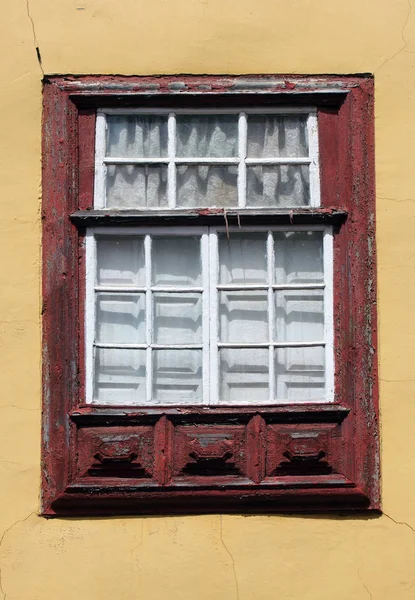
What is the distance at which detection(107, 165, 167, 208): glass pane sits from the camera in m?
4.04

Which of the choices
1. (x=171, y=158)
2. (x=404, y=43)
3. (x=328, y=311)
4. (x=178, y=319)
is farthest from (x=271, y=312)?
(x=404, y=43)

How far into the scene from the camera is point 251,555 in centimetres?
385

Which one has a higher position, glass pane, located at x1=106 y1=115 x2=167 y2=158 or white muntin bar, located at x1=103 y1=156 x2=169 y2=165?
glass pane, located at x1=106 y1=115 x2=167 y2=158

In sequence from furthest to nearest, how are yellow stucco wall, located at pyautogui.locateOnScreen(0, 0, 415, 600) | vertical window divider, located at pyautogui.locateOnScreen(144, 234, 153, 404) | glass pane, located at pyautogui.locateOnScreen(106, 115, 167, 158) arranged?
glass pane, located at pyautogui.locateOnScreen(106, 115, 167, 158) < vertical window divider, located at pyautogui.locateOnScreen(144, 234, 153, 404) < yellow stucco wall, located at pyautogui.locateOnScreen(0, 0, 415, 600)

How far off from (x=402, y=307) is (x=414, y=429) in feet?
1.91

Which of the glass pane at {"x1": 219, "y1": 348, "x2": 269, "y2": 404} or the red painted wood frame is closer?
the red painted wood frame

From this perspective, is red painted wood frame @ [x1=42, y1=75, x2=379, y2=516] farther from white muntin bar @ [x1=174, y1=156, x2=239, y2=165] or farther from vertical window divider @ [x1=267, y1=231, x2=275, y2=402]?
white muntin bar @ [x1=174, y1=156, x2=239, y2=165]

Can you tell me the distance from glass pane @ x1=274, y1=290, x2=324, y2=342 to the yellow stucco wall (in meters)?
0.31

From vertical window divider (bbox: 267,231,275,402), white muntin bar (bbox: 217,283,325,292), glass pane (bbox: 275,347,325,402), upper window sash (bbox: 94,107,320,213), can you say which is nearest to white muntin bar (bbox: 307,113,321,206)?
upper window sash (bbox: 94,107,320,213)

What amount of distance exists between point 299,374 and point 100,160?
1.43 m

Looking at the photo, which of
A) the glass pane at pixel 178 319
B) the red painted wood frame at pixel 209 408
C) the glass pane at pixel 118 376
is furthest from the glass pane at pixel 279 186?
the glass pane at pixel 118 376

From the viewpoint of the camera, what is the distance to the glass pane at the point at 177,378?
13.1ft

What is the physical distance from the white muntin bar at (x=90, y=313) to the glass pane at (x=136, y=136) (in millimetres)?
449

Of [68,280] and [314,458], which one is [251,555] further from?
[68,280]
